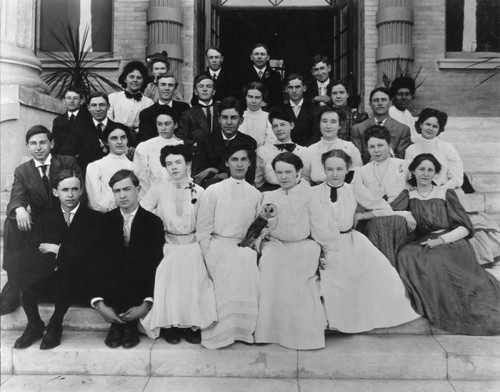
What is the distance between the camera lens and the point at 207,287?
3.80m

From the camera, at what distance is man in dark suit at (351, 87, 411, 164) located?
17.8 feet

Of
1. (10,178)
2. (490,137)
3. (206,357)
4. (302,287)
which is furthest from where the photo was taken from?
(490,137)

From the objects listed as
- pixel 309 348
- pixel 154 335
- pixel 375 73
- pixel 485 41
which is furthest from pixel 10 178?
pixel 485 41

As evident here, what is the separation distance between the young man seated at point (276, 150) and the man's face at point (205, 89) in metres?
0.87

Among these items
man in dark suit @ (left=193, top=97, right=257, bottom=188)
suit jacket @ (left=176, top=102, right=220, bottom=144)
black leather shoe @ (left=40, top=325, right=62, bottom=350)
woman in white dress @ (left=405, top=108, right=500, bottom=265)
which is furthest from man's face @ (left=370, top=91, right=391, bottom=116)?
black leather shoe @ (left=40, top=325, right=62, bottom=350)

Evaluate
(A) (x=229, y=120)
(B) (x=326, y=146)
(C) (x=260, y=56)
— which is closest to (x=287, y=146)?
(B) (x=326, y=146)

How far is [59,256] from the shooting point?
3859mm

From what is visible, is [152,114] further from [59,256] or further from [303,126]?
[59,256]

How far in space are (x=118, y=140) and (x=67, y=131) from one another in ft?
Result: 3.44

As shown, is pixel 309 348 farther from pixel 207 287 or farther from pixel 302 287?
pixel 207 287

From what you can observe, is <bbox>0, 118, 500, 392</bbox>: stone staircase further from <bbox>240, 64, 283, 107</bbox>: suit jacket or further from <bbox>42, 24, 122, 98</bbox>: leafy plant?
<bbox>42, 24, 122, 98</bbox>: leafy plant

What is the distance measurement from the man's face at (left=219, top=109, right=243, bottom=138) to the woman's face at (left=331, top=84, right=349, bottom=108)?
1184 millimetres

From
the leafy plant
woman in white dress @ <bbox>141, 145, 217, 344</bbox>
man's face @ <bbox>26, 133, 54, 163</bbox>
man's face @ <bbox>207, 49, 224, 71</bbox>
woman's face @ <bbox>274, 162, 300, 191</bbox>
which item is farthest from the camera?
the leafy plant

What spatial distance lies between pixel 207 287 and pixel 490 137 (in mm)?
4988
